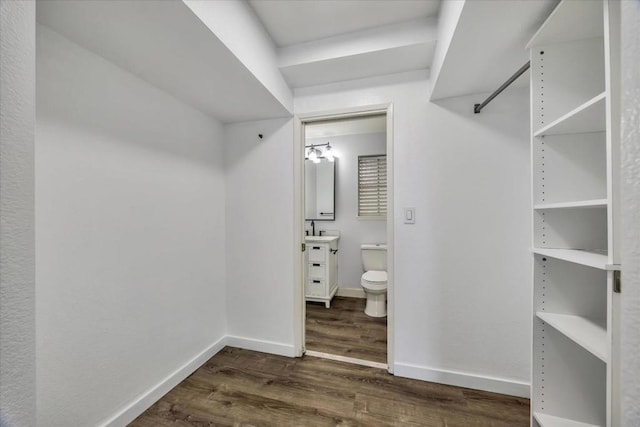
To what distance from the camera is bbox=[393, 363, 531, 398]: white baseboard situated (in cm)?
161

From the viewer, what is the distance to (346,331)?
2492 millimetres

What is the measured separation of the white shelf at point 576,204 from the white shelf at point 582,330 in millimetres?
481

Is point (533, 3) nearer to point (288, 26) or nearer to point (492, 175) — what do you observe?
point (492, 175)

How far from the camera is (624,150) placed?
0.43 metres

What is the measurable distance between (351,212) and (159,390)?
9.01 feet

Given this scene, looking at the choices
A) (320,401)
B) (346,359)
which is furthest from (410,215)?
(320,401)

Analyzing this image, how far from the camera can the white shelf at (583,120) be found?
2.66ft

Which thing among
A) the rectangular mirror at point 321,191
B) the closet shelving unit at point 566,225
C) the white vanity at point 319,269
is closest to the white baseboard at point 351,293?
the white vanity at point 319,269

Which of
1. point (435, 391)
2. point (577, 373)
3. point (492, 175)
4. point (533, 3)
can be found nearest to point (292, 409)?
point (435, 391)

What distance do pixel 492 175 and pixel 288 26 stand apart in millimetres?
1727

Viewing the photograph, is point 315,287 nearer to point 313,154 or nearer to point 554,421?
point 313,154

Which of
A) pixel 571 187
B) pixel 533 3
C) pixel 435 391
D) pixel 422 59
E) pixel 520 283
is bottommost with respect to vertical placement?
pixel 435 391

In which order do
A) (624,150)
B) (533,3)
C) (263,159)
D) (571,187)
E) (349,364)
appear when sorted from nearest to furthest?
1. (624,150)
2. (533,3)
3. (571,187)
4. (349,364)
5. (263,159)

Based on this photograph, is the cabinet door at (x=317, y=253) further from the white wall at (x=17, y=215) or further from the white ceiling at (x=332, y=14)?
the white wall at (x=17, y=215)
